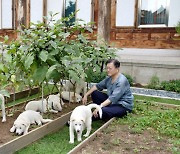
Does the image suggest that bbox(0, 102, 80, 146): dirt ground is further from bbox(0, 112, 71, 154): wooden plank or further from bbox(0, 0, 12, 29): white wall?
bbox(0, 0, 12, 29): white wall

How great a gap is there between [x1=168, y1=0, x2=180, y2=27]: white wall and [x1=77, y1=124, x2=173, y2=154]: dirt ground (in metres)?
5.85

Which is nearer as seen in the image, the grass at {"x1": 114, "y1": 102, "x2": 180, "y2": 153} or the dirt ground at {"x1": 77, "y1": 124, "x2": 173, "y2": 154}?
the dirt ground at {"x1": 77, "y1": 124, "x2": 173, "y2": 154}

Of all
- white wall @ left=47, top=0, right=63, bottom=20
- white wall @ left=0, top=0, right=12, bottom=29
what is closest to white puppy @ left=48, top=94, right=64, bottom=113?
white wall @ left=47, top=0, right=63, bottom=20

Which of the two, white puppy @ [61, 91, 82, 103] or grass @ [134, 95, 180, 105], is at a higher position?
white puppy @ [61, 91, 82, 103]

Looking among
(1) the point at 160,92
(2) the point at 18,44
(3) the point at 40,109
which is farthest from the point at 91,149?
(1) the point at 160,92

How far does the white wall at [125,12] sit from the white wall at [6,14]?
188 inches

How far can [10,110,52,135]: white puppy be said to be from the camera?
10.8ft

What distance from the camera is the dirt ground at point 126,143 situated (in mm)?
2977

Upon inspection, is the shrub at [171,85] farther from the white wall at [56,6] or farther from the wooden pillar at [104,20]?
the white wall at [56,6]

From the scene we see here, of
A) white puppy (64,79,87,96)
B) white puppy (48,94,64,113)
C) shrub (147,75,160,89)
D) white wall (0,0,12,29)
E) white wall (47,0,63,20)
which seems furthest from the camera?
white wall (0,0,12,29)

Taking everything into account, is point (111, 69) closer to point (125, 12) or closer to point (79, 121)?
point (79, 121)

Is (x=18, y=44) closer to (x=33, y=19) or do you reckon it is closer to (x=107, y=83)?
(x=107, y=83)

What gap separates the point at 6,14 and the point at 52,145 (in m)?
9.63

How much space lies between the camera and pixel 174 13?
8.66m
